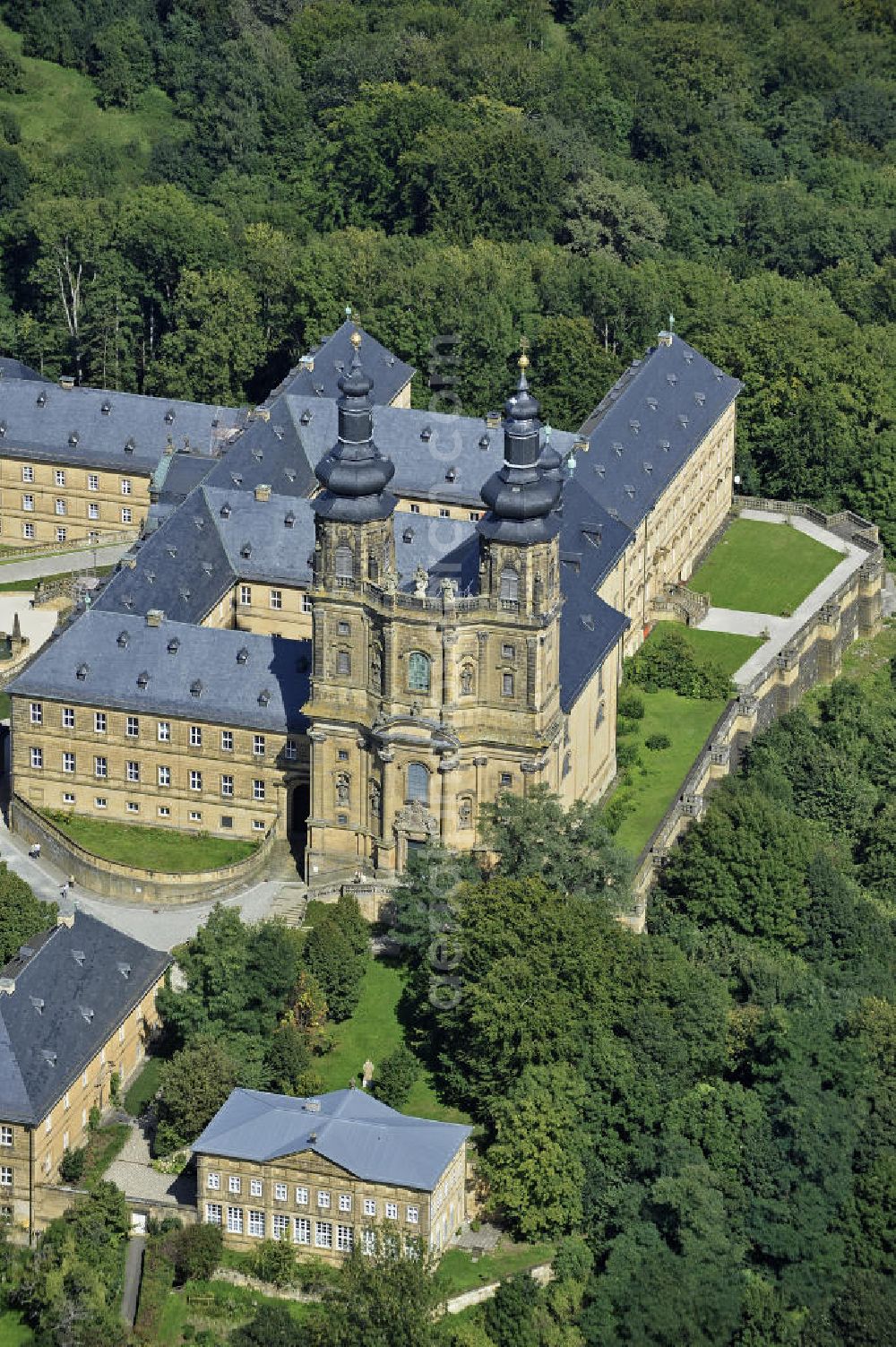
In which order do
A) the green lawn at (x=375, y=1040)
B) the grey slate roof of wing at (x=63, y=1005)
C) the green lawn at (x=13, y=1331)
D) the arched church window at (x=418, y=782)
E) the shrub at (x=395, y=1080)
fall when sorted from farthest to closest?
the arched church window at (x=418, y=782) → the green lawn at (x=375, y=1040) → the shrub at (x=395, y=1080) → the grey slate roof of wing at (x=63, y=1005) → the green lawn at (x=13, y=1331)

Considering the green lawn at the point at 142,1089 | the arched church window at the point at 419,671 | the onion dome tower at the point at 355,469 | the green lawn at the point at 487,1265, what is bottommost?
the green lawn at the point at 142,1089

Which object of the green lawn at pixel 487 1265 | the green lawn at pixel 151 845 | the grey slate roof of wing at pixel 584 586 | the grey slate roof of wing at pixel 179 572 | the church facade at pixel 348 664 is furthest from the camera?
the grey slate roof of wing at pixel 179 572

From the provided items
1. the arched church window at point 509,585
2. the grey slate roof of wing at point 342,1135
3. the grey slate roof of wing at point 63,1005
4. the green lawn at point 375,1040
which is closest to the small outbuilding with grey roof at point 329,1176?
the grey slate roof of wing at point 342,1135

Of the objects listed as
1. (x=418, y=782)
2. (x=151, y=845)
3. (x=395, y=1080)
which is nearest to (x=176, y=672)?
(x=151, y=845)

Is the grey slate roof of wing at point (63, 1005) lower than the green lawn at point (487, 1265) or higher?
higher

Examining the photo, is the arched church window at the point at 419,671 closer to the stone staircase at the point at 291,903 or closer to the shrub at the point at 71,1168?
the stone staircase at the point at 291,903

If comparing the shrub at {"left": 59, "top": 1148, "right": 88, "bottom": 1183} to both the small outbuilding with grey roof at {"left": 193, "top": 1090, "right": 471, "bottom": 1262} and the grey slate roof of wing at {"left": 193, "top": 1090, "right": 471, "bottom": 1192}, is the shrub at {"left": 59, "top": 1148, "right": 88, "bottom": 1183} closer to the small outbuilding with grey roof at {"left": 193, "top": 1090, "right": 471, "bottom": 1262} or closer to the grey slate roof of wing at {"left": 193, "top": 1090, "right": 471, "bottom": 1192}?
the grey slate roof of wing at {"left": 193, "top": 1090, "right": 471, "bottom": 1192}

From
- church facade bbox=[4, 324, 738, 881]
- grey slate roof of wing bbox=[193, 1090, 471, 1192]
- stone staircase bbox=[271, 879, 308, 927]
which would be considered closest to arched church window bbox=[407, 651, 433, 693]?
church facade bbox=[4, 324, 738, 881]
